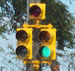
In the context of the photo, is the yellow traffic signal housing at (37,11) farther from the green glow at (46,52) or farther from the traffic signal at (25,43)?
the green glow at (46,52)

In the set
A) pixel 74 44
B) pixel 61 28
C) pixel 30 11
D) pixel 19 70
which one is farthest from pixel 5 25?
pixel 19 70

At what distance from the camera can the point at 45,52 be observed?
7.50 meters

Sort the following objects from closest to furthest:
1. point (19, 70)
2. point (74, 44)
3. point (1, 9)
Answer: point (1, 9) < point (74, 44) < point (19, 70)

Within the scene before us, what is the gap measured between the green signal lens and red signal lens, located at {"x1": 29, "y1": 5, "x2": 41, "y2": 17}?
30.1 inches

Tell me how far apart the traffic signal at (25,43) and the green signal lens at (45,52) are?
0.81ft

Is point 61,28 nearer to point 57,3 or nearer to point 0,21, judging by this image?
point 57,3

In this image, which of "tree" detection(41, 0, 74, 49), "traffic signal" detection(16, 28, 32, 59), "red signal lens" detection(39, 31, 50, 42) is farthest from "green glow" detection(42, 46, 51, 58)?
"tree" detection(41, 0, 74, 49)

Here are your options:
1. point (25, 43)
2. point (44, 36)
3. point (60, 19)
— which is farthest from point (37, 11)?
point (60, 19)

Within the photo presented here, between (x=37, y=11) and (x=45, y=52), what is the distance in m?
0.93

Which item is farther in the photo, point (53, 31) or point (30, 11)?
point (30, 11)

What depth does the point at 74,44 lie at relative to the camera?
1872 cm

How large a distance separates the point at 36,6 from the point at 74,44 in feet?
36.5

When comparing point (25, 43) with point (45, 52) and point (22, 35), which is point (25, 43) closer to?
point (22, 35)

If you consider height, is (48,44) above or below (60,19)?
above
